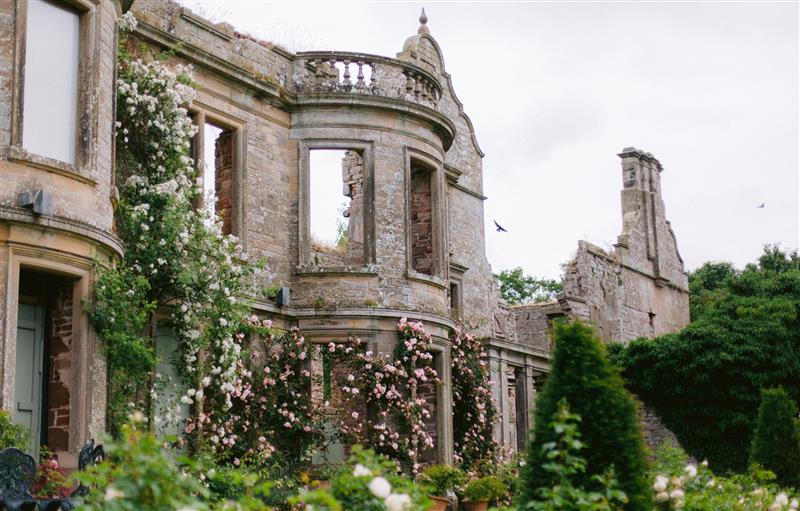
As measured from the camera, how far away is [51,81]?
12.2 m

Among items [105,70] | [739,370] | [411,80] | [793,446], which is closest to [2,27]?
[105,70]

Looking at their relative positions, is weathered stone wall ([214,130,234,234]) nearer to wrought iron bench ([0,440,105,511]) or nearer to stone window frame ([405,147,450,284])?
stone window frame ([405,147,450,284])

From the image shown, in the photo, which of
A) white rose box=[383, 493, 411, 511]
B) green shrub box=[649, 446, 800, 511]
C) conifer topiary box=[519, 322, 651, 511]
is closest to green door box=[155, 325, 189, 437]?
green shrub box=[649, 446, 800, 511]

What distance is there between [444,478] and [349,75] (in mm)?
6326

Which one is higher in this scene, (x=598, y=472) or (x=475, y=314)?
(x=475, y=314)

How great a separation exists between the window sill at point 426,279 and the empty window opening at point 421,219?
50 centimetres

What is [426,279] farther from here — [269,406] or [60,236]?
[60,236]

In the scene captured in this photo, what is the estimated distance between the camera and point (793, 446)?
51.2ft

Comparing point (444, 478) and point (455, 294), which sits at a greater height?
point (455, 294)

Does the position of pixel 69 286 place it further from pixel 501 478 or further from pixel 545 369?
pixel 545 369

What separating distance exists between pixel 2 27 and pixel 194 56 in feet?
14.6

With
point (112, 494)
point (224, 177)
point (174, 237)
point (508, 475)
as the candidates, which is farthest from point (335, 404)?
point (112, 494)

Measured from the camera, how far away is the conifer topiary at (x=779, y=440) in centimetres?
1537

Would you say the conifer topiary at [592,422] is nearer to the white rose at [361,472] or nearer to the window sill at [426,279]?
the white rose at [361,472]
